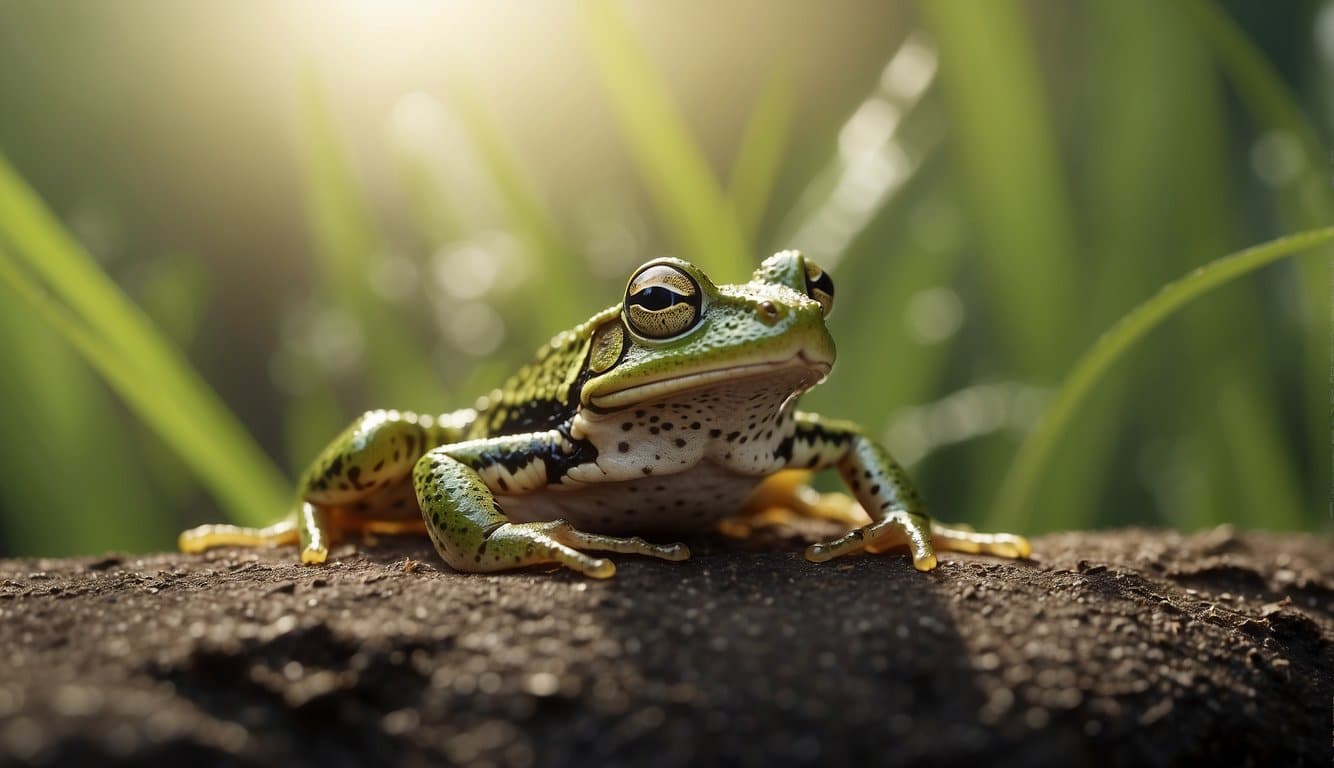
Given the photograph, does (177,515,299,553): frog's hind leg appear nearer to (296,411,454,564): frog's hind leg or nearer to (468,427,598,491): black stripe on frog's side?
(296,411,454,564): frog's hind leg

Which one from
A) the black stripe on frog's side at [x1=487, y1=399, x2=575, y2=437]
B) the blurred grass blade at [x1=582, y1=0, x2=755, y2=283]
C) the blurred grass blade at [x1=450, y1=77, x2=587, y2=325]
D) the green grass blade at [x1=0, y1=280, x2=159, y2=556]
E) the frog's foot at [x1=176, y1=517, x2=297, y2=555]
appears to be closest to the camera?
the black stripe on frog's side at [x1=487, y1=399, x2=575, y2=437]

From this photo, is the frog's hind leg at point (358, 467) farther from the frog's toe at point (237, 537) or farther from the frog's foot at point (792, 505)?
the frog's foot at point (792, 505)

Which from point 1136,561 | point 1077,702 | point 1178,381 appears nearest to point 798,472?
point 1136,561

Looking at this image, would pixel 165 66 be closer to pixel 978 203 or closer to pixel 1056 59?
pixel 978 203

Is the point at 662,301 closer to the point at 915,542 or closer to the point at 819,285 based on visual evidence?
the point at 819,285

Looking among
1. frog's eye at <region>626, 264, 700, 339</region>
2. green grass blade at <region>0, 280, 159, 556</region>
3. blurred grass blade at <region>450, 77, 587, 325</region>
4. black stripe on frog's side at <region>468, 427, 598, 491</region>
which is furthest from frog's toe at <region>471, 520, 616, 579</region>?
green grass blade at <region>0, 280, 159, 556</region>

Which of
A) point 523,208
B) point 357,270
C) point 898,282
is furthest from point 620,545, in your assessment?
point 357,270
